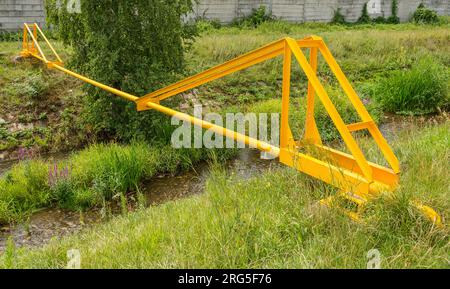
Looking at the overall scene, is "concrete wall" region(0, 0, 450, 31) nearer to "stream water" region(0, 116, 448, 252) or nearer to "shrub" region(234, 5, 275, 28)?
"shrub" region(234, 5, 275, 28)

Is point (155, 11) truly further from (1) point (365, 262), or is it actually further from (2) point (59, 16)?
(1) point (365, 262)

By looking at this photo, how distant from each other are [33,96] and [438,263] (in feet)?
23.4

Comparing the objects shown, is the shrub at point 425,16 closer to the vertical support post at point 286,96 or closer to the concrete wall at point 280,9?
the concrete wall at point 280,9

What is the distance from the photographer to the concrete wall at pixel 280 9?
1120 centimetres

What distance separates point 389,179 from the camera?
3342 mm

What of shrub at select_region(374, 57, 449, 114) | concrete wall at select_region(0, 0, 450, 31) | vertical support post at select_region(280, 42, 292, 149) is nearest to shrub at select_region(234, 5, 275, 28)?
concrete wall at select_region(0, 0, 450, 31)

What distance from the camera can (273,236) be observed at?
3.02 m

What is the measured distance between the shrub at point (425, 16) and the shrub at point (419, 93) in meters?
11.3

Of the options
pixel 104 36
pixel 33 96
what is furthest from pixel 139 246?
pixel 33 96

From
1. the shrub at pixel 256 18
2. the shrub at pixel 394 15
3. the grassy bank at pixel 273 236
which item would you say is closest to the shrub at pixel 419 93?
the grassy bank at pixel 273 236

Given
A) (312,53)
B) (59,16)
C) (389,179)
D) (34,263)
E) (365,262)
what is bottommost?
(34,263)

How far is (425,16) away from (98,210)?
1804 cm

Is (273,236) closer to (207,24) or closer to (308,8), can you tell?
(207,24)

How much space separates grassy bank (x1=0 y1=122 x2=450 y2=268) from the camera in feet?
9.00
